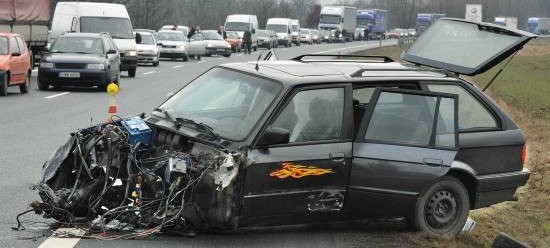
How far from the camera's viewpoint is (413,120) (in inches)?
278

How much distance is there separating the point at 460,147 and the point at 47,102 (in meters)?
13.3

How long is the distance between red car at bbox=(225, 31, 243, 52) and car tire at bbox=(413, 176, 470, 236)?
158 ft

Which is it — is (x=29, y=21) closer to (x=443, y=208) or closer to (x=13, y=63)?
(x=13, y=63)

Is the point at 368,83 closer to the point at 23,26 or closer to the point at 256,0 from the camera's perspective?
the point at 23,26

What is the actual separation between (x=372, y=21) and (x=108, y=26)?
252 ft

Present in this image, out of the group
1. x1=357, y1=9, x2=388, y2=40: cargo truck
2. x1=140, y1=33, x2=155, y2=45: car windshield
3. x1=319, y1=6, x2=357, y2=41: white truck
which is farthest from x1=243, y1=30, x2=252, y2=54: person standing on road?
x1=357, y1=9, x2=388, y2=40: cargo truck

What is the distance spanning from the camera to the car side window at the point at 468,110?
7305 mm

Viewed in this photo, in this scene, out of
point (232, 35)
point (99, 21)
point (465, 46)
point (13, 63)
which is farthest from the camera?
point (232, 35)

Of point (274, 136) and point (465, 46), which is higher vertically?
point (465, 46)

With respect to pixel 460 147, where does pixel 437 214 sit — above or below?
below

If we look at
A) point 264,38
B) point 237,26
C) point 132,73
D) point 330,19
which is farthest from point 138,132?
point 330,19

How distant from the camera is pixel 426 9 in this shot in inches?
5723

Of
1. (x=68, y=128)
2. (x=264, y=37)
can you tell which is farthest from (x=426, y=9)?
(x=68, y=128)

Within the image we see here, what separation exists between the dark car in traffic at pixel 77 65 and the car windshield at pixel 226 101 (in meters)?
14.9
